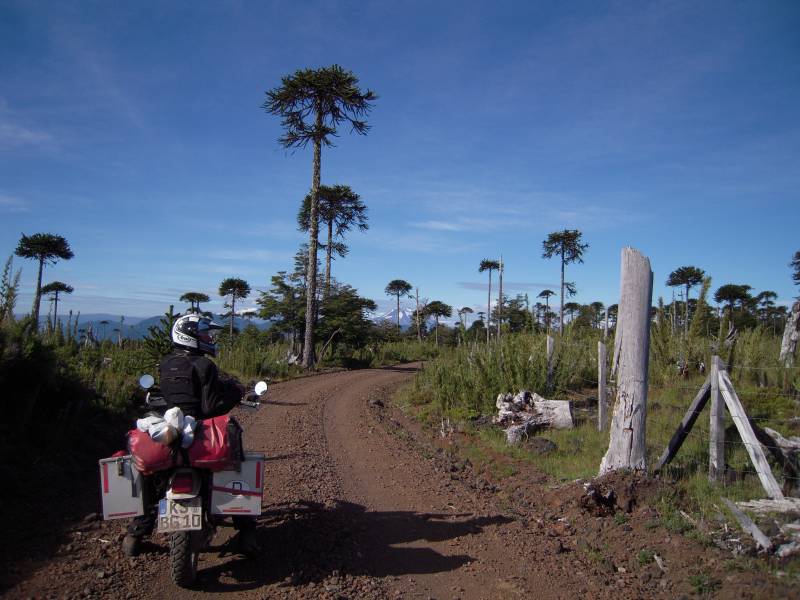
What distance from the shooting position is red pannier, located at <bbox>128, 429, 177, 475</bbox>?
142 inches

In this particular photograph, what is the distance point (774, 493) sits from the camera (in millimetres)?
4871

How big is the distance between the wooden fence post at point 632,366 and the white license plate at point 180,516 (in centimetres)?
418

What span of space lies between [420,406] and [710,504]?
7.97 metres

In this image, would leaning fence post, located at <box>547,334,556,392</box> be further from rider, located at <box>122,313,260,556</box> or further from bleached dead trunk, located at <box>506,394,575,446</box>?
rider, located at <box>122,313,260,556</box>

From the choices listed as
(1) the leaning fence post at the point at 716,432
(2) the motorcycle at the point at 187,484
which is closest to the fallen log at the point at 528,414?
(1) the leaning fence post at the point at 716,432

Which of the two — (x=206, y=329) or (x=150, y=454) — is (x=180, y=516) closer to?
(x=150, y=454)

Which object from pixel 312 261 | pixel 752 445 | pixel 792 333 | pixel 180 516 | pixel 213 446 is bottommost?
pixel 180 516

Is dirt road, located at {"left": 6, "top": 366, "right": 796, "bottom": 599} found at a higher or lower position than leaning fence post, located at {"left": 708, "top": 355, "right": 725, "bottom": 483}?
lower

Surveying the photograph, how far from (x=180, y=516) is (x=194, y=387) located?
915mm

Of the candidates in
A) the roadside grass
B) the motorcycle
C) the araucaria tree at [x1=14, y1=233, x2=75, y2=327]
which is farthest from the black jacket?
the araucaria tree at [x1=14, y1=233, x2=75, y2=327]

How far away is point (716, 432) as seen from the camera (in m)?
5.54

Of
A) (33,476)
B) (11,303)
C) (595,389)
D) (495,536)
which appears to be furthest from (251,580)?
(595,389)

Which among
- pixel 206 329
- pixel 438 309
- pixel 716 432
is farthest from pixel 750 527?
pixel 438 309

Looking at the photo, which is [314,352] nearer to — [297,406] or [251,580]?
[297,406]
